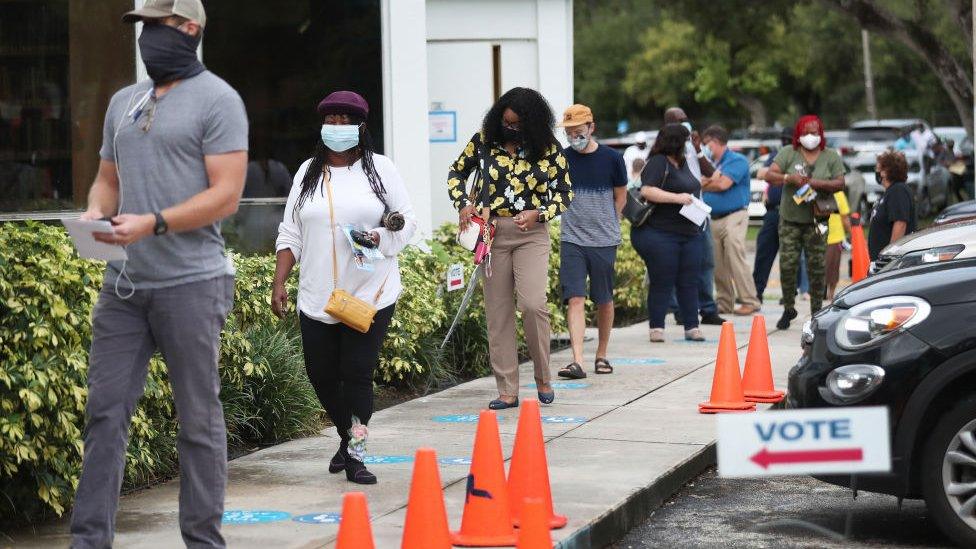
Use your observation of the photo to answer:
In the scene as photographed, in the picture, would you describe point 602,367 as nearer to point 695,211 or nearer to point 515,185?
point 695,211

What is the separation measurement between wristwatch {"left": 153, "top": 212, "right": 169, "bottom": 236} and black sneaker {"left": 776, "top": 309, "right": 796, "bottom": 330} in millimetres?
8993

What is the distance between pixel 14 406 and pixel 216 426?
3.44ft

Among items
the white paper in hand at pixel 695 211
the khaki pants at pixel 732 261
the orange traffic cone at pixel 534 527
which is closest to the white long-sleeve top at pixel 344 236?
the orange traffic cone at pixel 534 527

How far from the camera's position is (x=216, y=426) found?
16.7 ft

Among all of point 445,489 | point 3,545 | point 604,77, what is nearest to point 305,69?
point 445,489

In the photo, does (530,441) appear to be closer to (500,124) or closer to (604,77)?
(500,124)

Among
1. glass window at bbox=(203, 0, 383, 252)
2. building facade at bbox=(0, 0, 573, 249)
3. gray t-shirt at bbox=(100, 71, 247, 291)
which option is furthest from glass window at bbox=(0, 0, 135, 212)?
gray t-shirt at bbox=(100, 71, 247, 291)

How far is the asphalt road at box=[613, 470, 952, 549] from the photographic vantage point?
247 inches

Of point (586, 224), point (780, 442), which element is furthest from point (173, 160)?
point (586, 224)

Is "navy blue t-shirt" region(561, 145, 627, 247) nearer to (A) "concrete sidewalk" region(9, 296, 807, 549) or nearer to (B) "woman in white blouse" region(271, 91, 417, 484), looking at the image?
(A) "concrete sidewalk" region(9, 296, 807, 549)

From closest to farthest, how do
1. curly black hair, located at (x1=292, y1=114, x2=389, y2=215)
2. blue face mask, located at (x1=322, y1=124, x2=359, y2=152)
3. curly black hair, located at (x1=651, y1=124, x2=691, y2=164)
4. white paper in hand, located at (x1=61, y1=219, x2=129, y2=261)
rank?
white paper in hand, located at (x1=61, y1=219, x2=129, y2=261) → blue face mask, located at (x1=322, y1=124, x2=359, y2=152) → curly black hair, located at (x1=292, y1=114, x2=389, y2=215) → curly black hair, located at (x1=651, y1=124, x2=691, y2=164)

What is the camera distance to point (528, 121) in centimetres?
867

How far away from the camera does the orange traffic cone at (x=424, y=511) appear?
5242 mm

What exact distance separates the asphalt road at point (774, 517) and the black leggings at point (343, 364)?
1.36 meters
